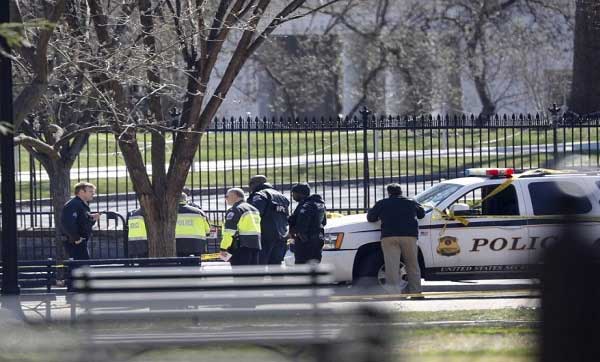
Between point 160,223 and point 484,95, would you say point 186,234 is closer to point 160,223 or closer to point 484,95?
point 160,223

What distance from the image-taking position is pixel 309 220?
13.6 m

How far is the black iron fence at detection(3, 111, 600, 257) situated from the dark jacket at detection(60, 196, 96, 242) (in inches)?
65.6

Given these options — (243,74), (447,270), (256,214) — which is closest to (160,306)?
(256,214)

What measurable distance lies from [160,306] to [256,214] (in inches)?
166

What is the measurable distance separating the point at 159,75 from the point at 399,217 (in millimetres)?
3374

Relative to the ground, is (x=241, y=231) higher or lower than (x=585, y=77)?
lower

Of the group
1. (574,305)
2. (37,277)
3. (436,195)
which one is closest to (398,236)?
(436,195)

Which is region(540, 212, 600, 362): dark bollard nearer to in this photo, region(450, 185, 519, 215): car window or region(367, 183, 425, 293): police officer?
region(367, 183, 425, 293): police officer

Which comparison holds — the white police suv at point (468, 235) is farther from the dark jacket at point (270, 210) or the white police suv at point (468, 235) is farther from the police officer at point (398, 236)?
the dark jacket at point (270, 210)

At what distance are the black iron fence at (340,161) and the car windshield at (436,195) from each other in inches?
101

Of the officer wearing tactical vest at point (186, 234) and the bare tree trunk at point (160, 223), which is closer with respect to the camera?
the bare tree trunk at point (160, 223)

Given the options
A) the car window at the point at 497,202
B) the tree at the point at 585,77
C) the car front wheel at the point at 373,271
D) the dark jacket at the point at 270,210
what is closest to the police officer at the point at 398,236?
the car front wheel at the point at 373,271

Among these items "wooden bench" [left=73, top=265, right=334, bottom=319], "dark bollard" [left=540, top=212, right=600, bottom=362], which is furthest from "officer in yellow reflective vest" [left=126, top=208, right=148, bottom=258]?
"dark bollard" [left=540, top=212, right=600, bottom=362]

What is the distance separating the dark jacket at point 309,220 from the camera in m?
13.6
